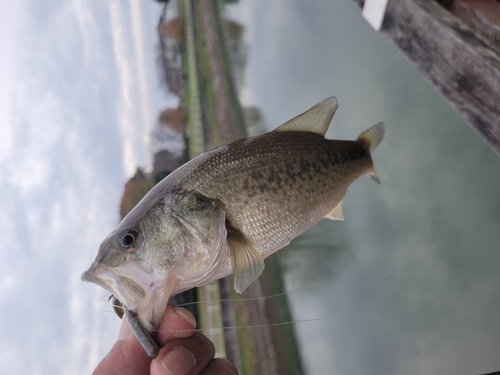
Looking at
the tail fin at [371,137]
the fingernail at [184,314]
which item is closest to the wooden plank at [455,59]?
the tail fin at [371,137]

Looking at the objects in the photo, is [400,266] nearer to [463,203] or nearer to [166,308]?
[463,203]

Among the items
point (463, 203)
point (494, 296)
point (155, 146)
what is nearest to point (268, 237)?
point (494, 296)

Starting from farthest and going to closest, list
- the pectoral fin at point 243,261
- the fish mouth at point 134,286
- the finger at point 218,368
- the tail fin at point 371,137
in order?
the tail fin at point 371,137 → the finger at point 218,368 → the pectoral fin at point 243,261 → the fish mouth at point 134,286

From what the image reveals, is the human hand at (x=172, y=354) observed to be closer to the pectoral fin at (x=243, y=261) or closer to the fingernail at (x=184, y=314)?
the fingernail at (x=184, y=314)

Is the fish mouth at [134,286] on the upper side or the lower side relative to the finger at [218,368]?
upper

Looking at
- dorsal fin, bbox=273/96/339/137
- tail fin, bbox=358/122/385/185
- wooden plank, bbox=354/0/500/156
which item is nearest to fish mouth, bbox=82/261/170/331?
dorsal fin, bbox=273/96/339/137
